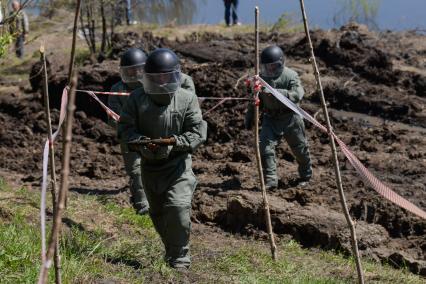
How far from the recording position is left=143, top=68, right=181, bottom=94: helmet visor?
21.9 ft

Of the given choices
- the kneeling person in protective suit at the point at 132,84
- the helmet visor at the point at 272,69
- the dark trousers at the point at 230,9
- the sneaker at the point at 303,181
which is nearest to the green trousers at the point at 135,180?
the kneeling person in protective suit at the point at 132,84

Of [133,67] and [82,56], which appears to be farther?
[82,56]

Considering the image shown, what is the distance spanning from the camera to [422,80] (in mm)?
15250

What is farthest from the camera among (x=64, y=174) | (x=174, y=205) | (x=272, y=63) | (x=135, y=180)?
(x=272, y=63)

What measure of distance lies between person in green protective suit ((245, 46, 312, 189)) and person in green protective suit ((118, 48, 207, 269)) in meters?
3.39

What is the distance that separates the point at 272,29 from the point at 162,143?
12777 mm

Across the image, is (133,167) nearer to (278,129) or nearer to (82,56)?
(278,129)

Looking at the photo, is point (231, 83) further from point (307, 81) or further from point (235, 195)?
point (235, 195)

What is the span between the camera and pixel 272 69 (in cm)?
1006

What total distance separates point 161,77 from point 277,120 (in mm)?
3895

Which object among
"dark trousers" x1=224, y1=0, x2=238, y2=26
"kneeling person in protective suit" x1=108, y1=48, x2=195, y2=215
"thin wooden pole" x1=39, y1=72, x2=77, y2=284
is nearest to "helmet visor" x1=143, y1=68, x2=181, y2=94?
"kneeling person in protective suit" x1=108, y1=48, x2=195, y2=215

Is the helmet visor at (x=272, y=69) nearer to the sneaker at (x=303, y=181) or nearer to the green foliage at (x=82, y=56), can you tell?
the sneaker at (x=303, y=181)

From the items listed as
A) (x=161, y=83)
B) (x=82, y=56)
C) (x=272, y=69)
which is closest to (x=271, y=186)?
(x=272, y=69)

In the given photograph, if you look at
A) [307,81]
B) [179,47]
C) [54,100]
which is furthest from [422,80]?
[54,100]
